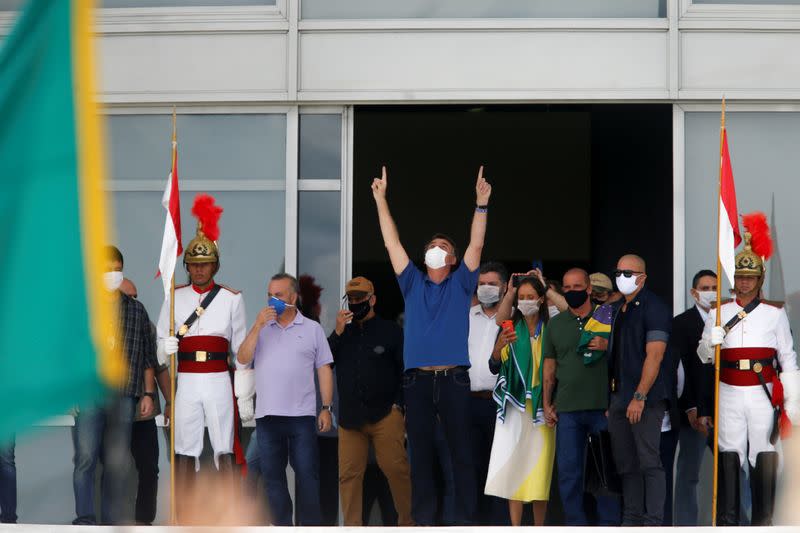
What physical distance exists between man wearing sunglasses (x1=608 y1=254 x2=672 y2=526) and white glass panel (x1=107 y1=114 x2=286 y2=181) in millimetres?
3044

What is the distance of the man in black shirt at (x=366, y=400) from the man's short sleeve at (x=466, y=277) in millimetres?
957

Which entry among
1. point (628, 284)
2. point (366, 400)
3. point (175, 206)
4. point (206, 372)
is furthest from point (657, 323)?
point (175, 206)

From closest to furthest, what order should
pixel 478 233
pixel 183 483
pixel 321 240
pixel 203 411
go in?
pixel 478 233 < pixel 203 411 < pixel 183 483 < pixel 321 240

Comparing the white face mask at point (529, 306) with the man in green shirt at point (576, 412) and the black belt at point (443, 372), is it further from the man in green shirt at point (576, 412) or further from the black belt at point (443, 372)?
the black belt at point (443, 372)

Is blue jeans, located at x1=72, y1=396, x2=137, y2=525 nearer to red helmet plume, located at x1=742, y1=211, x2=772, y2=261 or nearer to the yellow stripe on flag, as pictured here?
red helmet plume, located at x1=742, y1=211, x2=772, y2=261

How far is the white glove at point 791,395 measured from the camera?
8.88 m

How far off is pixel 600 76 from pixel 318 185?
7.32 ft

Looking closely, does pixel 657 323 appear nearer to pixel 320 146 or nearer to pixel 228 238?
pixel 320 146

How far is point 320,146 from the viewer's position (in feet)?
34.9

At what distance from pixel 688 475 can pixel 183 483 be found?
3.49m

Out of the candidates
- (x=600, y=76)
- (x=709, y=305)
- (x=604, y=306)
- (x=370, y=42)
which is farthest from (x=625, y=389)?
(x=370, y=42)

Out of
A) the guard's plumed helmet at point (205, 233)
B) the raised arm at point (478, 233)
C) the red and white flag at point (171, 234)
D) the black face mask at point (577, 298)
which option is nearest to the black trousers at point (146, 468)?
the red and white flag at point (171, 234)

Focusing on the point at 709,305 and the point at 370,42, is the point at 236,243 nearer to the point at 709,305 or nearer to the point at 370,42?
the point at 370,42

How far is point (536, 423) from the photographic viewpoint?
9.34 m
